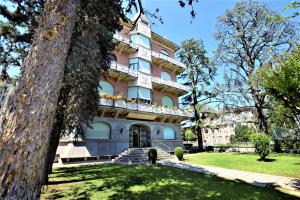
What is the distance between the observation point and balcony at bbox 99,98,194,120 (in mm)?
18084

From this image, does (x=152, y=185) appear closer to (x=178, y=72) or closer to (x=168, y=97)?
(x=168, y=97)

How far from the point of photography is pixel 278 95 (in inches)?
399

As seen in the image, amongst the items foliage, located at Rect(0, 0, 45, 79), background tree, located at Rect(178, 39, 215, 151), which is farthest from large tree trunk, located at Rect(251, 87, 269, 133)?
foliage, located at Rect(0, 0, 45, 79)

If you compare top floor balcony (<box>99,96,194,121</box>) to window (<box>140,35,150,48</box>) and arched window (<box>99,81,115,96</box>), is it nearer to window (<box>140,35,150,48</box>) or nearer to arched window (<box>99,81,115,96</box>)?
arched window (<box>99,81,115,96</box>)

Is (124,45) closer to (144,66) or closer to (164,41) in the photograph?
(144,66)

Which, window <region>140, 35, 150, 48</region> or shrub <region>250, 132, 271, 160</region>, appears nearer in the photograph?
shrub <region>250, 132, 271, 160</region>

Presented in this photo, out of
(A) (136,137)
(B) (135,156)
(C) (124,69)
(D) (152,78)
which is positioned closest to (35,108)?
(B) (135,156)

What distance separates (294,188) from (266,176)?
7.99ft

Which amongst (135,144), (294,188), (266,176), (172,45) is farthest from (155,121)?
(294,188)

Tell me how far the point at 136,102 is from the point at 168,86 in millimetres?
5974

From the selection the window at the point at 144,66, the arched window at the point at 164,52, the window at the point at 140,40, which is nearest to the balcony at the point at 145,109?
the window at the point at 144,66

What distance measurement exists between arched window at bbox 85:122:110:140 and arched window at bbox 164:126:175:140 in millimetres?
8410

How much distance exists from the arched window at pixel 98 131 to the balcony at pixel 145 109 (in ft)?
6.44

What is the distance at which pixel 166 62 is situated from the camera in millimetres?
26234
